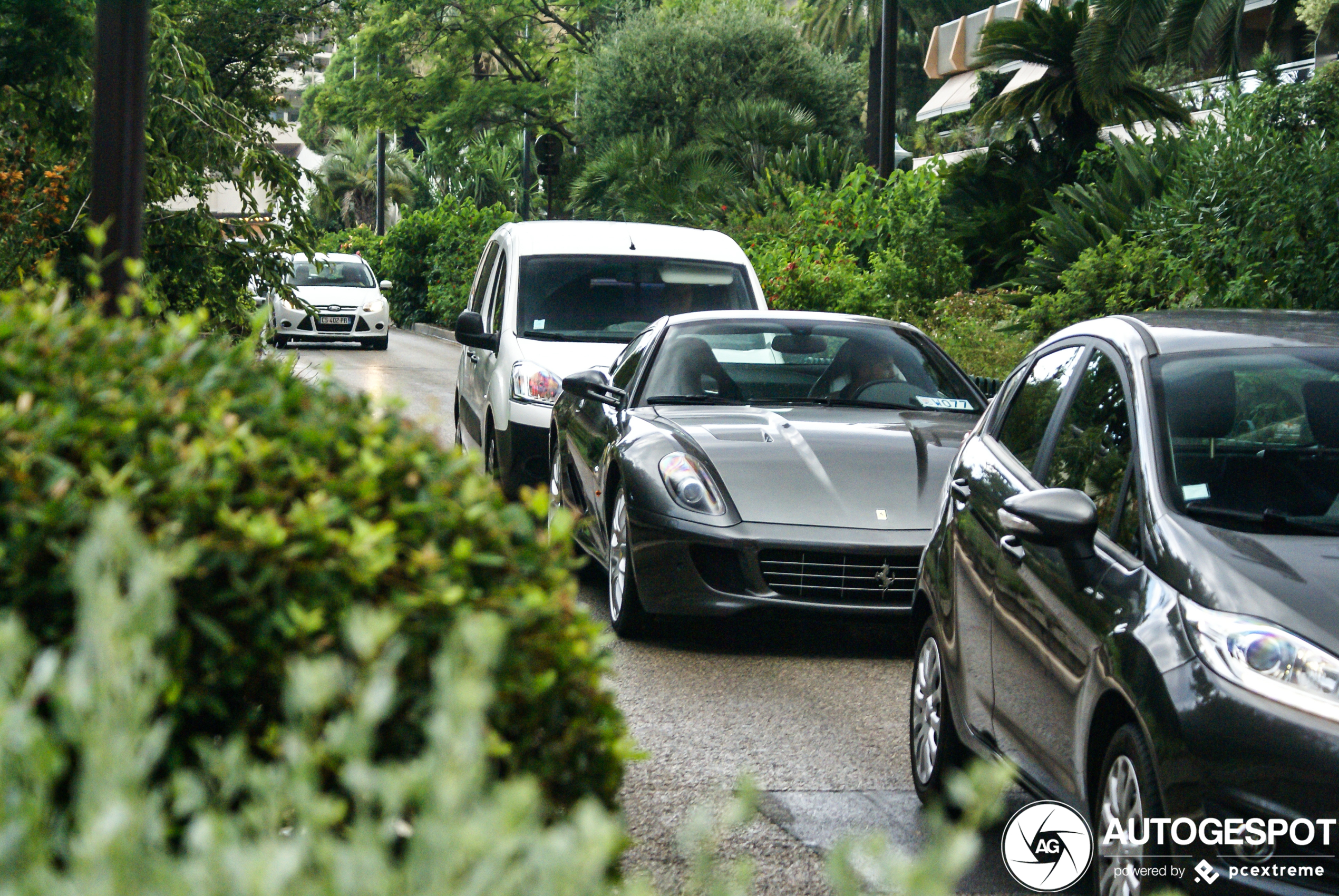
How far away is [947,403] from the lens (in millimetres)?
8273

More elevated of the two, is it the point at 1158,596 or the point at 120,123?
the point at 120,123

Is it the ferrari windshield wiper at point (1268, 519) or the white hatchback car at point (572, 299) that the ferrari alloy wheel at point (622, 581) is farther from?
the ferrari windshield wiper at point (1268, 519)

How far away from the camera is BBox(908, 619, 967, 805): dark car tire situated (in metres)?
4.85

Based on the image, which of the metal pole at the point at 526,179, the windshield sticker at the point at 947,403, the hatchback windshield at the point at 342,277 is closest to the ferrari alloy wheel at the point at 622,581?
the windshield sticker at the point at 947,403

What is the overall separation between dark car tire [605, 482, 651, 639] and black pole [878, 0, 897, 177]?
1190 cm

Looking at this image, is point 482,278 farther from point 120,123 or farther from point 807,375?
point 120,123

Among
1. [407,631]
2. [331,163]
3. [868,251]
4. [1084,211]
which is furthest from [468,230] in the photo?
[331,163]

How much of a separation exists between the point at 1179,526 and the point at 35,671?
2.84 m

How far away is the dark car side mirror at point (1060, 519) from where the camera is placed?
4016 millimetres

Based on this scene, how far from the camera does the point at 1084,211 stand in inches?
647

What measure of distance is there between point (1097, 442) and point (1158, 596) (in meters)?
0.94

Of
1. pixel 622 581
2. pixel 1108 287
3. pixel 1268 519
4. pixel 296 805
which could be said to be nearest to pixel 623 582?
pixel 622 581

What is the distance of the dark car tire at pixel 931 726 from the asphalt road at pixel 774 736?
0.34 ft

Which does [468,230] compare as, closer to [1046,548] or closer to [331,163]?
[1046,548]
